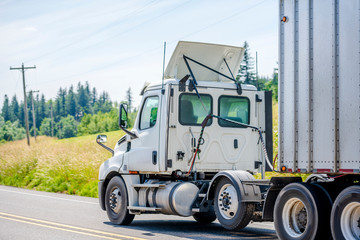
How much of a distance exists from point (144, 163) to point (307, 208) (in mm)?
4640

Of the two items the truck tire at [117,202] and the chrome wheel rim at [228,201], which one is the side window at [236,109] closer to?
the chrome wheel rim at [228,201]

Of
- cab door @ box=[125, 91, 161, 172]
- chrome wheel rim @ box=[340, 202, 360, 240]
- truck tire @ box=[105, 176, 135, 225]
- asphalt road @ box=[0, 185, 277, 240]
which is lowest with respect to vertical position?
asphalt road @ box=[0, 185, 277, 240]

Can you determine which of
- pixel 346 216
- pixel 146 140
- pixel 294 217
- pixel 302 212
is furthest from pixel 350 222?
pixel 146 140

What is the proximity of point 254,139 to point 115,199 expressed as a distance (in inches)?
123

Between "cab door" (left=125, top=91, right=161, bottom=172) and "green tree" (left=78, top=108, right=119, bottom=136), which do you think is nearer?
"cab door" (left=125, top=91, right=161, bottom=172)

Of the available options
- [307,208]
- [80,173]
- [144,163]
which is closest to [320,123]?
[307,208]

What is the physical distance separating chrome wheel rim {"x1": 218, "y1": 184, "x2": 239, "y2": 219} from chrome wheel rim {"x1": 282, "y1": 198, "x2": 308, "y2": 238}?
144 cm

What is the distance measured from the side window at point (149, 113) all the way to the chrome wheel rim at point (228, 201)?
2.35m

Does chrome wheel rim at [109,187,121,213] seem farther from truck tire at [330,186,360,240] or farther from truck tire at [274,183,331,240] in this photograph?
truck tire at [330,186,360,240]

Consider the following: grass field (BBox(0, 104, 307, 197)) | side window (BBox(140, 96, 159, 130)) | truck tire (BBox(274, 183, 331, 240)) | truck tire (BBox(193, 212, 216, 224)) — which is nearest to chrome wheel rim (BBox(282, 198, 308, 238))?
truck tire (BBox(274, 183, 331, 240))

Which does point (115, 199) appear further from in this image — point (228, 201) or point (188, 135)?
point (228, 201)

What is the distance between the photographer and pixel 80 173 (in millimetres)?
22859

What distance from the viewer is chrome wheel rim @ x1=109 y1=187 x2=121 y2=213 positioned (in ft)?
39.6

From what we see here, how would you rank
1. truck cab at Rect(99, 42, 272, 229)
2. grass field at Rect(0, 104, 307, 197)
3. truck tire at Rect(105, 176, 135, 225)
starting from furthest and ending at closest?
1. grass field at Rect(0, 104, 307, 197)
2. truck tire at Rect(105, 176, 135, 225)
3. truck cab at Rect(99, 42, 272, 229)
